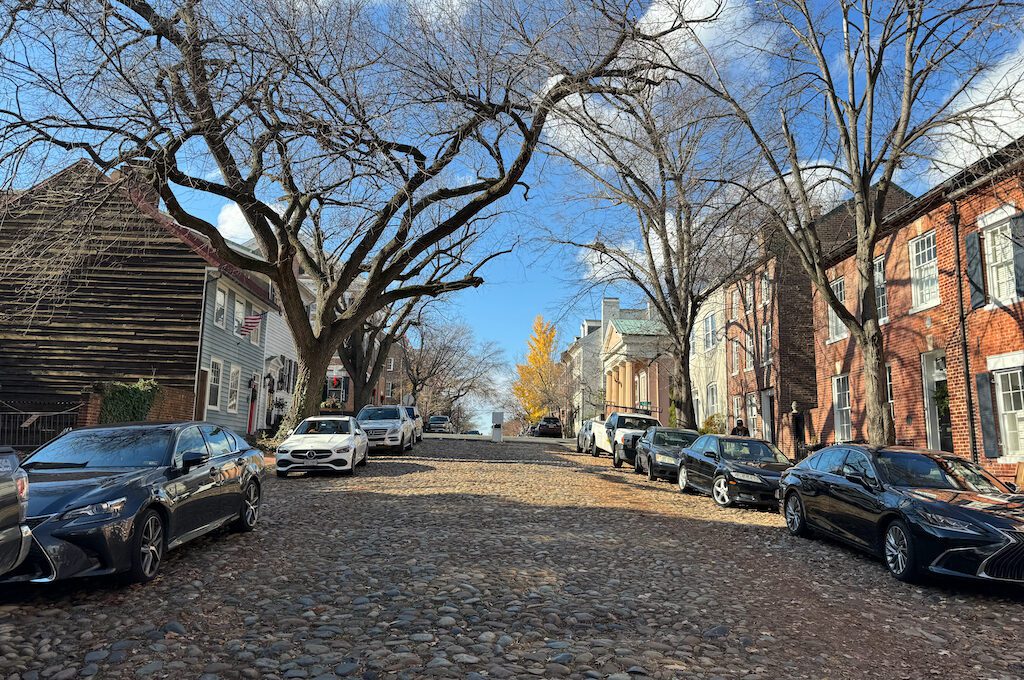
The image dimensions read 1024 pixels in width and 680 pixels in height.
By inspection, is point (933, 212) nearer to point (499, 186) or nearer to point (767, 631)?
point (499, 186)

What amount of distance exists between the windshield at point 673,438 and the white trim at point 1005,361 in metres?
6.77

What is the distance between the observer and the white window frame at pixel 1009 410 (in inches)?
595

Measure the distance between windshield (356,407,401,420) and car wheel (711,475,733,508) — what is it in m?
12.8

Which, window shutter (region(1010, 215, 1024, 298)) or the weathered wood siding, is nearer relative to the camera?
window shutter (region(1010, 215, 1024, 298))

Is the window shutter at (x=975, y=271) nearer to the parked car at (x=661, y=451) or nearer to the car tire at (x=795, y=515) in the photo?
the parked car at (x=661, y=451)

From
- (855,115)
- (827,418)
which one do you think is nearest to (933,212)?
(855,115)

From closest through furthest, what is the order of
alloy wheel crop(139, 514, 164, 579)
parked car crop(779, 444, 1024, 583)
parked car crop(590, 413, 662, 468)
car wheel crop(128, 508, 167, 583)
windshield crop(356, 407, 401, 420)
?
car wheel crop(128, 508, 167, 583) → alloy wheel crop(139, 514, 164, 579) → parked car crop(779, 444, 1024, 583) → parked car crop(590, 413, 662, 468) → windshield crop(356, 407, 401, 420)

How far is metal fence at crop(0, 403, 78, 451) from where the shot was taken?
1952 cm

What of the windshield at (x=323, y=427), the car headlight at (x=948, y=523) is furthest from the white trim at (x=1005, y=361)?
the windshield at (x=323, y=427)

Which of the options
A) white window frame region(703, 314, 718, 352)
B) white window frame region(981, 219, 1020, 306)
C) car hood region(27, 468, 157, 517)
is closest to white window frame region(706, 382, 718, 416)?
white window frame region(703, 314, 718, 352)

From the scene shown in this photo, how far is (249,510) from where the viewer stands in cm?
923

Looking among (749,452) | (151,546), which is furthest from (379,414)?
(151,546)

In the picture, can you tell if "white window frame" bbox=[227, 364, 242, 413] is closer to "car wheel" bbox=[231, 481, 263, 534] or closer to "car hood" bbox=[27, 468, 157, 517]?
"car wheel" bbox=[231, 481, 263, 534]

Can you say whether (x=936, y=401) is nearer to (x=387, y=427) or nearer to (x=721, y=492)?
(x=721, y=492)
